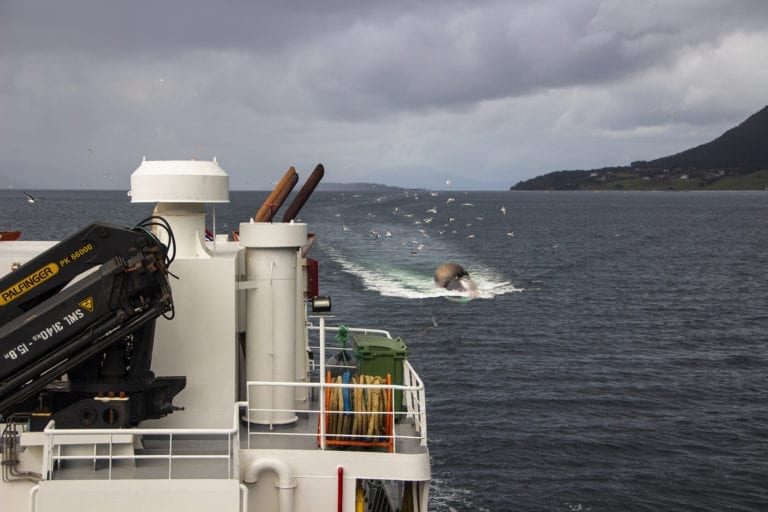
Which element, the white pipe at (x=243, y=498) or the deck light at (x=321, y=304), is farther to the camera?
the deck light at (x=321, y=304)

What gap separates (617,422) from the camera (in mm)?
37062

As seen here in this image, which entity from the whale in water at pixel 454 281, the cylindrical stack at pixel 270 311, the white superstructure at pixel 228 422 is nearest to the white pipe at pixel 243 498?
the white superstructure at pixel 228 422

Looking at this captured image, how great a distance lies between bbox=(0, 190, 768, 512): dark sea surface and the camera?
30297 millimetres

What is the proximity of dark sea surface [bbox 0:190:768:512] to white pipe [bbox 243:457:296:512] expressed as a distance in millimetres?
16649

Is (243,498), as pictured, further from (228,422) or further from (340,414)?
(228,422)

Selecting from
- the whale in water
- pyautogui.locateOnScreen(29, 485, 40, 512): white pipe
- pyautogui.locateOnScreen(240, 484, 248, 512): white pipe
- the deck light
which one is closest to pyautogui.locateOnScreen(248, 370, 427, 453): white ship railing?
pyautogui.locateOnScreen(240, 484, 248, 512): white pipe

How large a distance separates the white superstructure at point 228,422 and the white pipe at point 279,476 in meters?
0.02

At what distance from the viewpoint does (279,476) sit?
12.3 meters

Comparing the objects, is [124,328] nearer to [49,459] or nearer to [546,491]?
[49,459]

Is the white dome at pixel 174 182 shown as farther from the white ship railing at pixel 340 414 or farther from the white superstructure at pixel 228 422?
the white ship railing at pixel 340 414

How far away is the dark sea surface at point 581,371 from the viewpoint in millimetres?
30297

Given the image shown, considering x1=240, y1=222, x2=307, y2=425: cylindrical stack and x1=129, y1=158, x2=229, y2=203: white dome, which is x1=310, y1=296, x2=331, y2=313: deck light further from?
x1=129, y1=158, x2=229, y2=203: white dome

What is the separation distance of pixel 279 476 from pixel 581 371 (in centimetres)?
3578

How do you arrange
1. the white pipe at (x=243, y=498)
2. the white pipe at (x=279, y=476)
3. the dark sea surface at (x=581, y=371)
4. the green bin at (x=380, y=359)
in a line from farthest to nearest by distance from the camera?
the dark sea surface at (x=581, y=371) → the green bin at (x=380, y=359) → the white pipe at (x=279, y=476) → the white pipe at (x=243, y=498)
